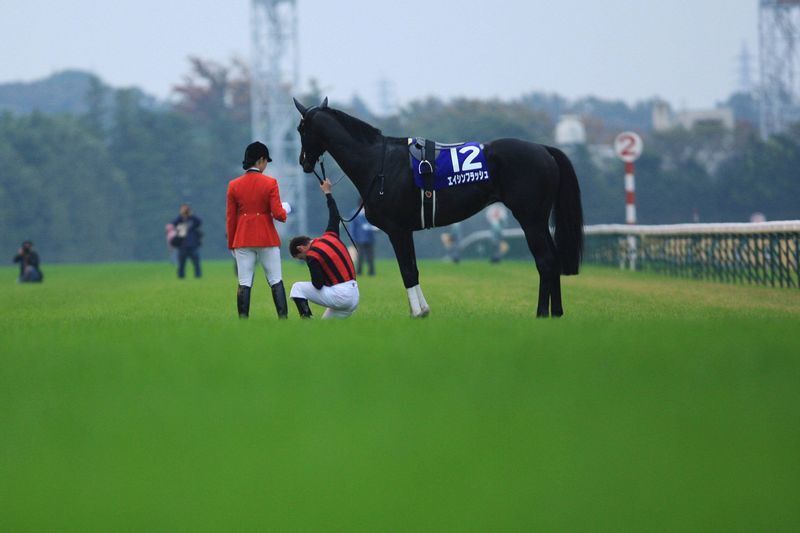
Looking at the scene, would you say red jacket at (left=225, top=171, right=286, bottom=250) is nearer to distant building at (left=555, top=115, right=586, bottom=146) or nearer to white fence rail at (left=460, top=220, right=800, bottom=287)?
white fence rail at (left=460, top=220, right=800, bottom=287)

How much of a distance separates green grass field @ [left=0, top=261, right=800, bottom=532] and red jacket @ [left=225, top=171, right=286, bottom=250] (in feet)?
8.78

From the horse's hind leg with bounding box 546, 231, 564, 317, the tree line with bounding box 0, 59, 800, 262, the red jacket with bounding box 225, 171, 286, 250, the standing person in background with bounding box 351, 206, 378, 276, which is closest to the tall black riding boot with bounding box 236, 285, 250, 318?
the red jacket with bounding box 225, 171, 286, 250

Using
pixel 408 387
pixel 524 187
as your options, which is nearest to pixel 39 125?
pixel 524 187

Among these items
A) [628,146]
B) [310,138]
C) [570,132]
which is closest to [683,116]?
[570,132]

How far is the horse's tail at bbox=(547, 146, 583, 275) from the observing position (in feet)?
38.7

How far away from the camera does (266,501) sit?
421 cm

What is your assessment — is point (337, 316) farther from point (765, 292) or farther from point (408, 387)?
point (765, 292)

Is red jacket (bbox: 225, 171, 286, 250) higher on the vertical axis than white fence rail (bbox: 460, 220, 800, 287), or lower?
higher

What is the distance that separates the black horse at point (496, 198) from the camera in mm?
11578

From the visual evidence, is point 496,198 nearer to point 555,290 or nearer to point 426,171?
point 426,171

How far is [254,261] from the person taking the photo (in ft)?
39.2

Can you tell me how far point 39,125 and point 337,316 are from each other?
69.8 metres

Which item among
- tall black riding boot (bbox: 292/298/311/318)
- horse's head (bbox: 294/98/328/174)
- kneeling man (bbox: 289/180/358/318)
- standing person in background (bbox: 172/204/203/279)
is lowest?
tall black riding boot (bbox: 292/298/311/318)

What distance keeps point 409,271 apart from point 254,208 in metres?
1.35
